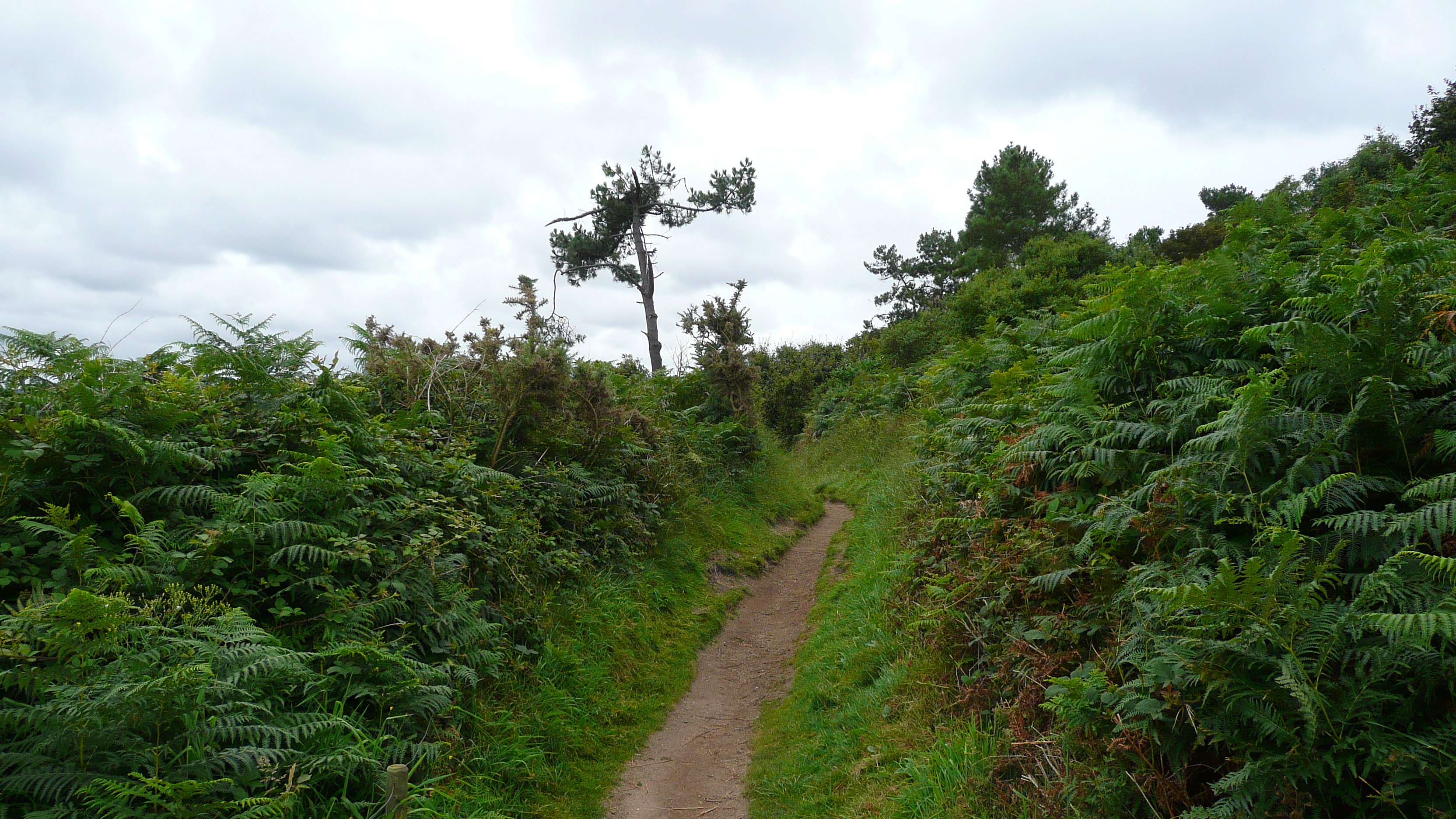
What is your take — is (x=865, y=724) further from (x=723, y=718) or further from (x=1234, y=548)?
(x=1234, y=548)

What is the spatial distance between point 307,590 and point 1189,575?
492 cm

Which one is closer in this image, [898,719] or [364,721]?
[364,721]

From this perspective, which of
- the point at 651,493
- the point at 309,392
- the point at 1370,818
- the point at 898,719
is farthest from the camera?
the point at 651,493

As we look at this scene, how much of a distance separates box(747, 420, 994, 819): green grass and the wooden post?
9.04ft

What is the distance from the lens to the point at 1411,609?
2.57 meters

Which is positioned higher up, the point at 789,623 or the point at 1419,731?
the point at 1419,731

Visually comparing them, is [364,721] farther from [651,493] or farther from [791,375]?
[791,375]

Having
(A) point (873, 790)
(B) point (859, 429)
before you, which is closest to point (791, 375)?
(B) point (859, 429)

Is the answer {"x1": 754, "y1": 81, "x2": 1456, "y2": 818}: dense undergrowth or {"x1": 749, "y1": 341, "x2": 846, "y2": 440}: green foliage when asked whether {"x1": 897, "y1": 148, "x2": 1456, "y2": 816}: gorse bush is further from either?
{"x1": 749, "y1": 341, "x2": 846, "y2": 440}: green foliage

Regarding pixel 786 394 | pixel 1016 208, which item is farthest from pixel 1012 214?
pixel 786 394

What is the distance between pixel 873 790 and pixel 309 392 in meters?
5.20

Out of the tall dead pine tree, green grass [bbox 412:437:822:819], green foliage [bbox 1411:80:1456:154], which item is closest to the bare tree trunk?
the tall dead pine tree

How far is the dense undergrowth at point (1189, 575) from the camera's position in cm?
252

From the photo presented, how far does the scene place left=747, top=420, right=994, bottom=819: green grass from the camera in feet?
13.8
